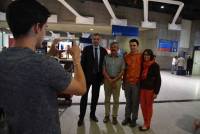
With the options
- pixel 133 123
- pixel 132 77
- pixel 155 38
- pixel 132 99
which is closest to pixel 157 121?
pixel 133 123

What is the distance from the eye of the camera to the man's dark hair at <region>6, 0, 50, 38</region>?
923mm

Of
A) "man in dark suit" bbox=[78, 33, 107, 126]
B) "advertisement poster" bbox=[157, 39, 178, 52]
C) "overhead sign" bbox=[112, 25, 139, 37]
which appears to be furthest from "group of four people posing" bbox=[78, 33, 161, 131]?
"advertisement poster" bbox=[157, 39, 178, 52]

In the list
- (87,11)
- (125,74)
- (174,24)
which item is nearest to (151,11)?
(174,24)

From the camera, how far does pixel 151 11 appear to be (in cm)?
1616

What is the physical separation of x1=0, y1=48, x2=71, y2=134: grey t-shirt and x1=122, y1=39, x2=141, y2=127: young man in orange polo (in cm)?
337

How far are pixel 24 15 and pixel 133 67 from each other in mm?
3464

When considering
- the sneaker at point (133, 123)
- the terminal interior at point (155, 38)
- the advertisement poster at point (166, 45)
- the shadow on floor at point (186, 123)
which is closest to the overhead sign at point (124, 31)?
the terminal interior at point (155, 38)

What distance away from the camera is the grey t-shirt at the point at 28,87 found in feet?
3.00

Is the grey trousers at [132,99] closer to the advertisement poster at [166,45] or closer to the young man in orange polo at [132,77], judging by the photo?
the young man in orange polo at [132,77]

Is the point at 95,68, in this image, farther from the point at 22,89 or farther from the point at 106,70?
the point at 22,89

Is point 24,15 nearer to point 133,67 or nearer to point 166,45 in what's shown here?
point 133,67

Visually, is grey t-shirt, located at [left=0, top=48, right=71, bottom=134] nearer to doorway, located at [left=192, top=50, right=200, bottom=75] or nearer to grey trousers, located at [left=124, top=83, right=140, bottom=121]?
grey trousers, located at [left=124, top=83, right=140, bottom=121]

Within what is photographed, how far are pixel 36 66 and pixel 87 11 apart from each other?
1395 centimetres

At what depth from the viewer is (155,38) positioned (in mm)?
16906
